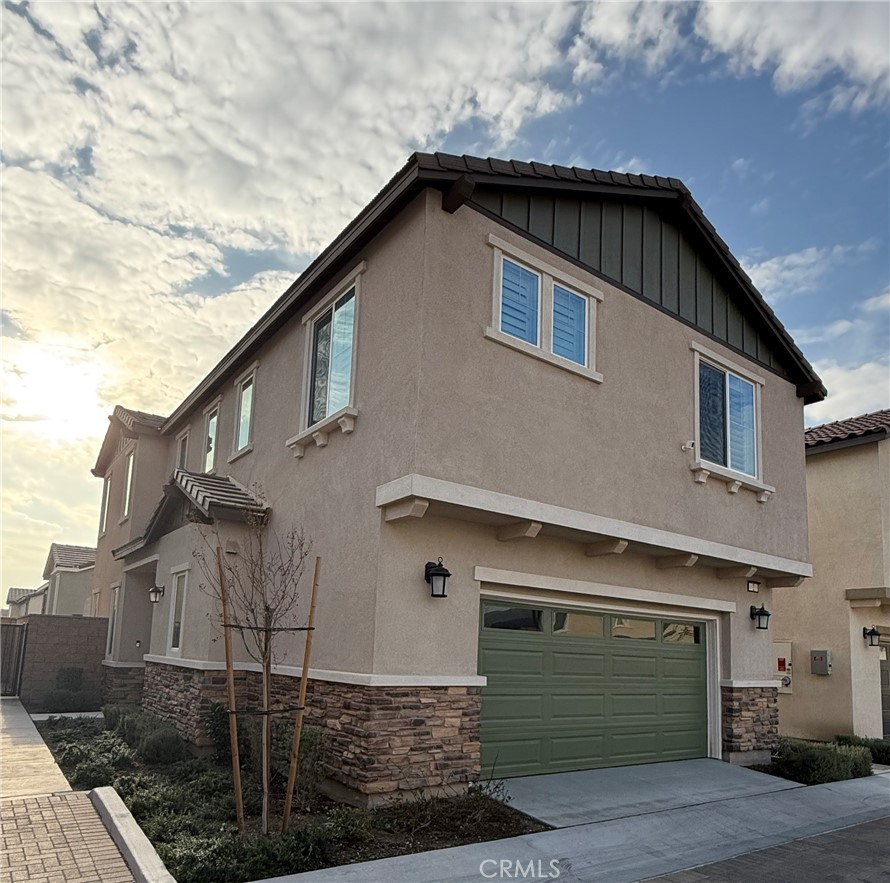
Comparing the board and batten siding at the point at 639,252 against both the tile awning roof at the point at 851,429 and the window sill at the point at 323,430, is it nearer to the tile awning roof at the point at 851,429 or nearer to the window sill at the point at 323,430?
the window sill at the point at 323,430

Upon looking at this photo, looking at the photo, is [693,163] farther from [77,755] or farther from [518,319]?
[77,755]

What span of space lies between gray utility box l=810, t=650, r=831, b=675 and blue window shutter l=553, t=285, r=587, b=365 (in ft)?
31.2

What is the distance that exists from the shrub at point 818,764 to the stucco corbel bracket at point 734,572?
2.69m

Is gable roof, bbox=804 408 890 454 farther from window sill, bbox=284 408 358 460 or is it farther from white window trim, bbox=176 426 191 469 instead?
white window trim, bbox=176 426 191 469

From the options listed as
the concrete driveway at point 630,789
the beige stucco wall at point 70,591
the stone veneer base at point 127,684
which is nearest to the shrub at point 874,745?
the concrete driveway at point 630,789

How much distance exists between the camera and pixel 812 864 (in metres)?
7.60

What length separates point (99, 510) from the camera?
78.7 feet

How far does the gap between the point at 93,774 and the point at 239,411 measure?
6.62m

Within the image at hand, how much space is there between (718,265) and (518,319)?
5042mm

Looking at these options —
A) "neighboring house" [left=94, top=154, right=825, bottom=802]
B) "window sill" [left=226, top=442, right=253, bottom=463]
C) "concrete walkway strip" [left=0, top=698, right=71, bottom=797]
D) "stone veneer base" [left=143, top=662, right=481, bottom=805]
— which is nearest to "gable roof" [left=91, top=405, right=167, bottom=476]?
"neighboring house" [left=94, top=154, right=825, bottom=802]

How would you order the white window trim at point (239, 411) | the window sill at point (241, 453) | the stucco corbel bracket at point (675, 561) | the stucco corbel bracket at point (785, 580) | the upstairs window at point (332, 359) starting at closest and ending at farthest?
the upstairs window at point (332, 359) < the stucco corbel bracket at point (675, 561) < the stucco corbel bracket at point (785, 580) < the window sill at point (241, 453) < the white window trim at point (239, 411)

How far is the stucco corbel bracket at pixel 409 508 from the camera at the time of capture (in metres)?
8.39

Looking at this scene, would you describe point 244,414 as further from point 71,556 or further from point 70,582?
point 71,556

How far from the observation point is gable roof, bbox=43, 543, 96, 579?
3088 cm
